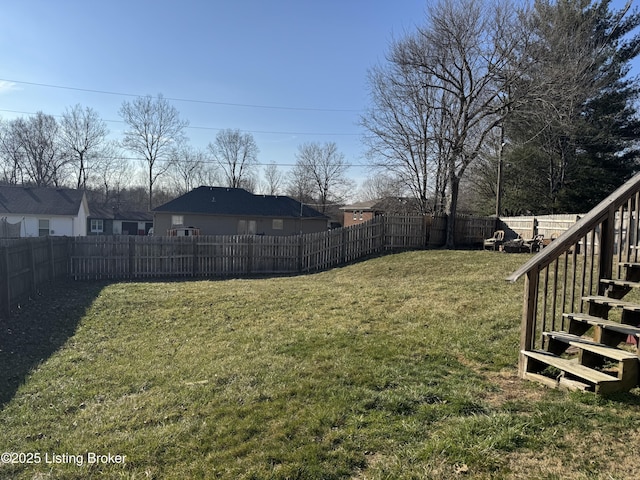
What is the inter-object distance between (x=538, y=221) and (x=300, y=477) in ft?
59.9

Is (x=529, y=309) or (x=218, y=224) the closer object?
(x=529, y=309)

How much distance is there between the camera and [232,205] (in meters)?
29.8

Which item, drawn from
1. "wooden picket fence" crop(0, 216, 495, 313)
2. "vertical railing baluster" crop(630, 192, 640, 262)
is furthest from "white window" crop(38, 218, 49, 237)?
"vertical railing baluster" crop(630, 192, 640, 262)

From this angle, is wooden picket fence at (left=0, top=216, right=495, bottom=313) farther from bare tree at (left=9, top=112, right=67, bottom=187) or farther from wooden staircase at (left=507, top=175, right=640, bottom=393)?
bare tree at (left=9, top=112, right=67, bottom=187)

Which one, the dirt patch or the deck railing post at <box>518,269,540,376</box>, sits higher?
the deck railing post at <box>518,269,540,376</box>

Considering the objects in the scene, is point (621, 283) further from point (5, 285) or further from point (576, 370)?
point (5, 285)

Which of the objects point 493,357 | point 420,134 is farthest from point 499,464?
point 420,134

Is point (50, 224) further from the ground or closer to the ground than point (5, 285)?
further from the ground

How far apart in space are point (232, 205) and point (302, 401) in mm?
27140

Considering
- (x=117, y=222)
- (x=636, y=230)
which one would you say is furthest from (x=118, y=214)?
(x=636, y=230)

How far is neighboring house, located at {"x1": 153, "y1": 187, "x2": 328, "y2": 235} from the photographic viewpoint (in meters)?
28.6

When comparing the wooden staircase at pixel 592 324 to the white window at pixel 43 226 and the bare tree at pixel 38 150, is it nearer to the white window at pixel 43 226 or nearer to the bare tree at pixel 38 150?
the white window at pixel 43 226

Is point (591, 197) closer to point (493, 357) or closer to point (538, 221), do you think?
point (538, 221)

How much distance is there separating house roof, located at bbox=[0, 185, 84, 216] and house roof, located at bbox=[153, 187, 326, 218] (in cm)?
598
